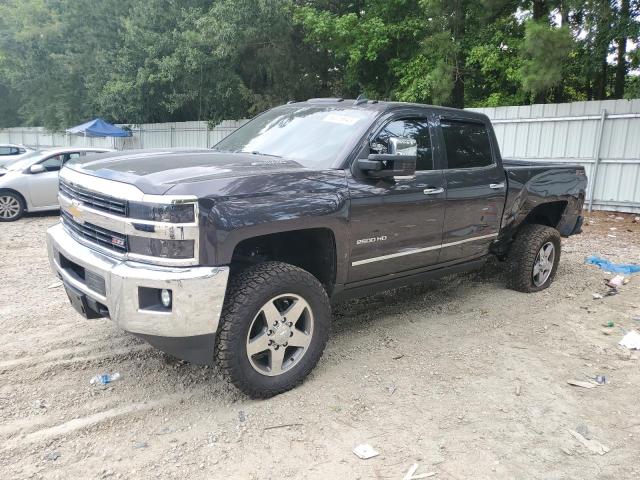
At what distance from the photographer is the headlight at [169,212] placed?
2.83 metres

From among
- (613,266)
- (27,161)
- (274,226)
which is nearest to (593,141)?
(613,266)

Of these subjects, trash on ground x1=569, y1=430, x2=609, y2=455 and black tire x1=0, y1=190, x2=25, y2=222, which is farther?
black tire x1=0, y1=190, x2=25, y2=222

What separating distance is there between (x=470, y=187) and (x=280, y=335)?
8.09 ft

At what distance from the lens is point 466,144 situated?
4992 millimetres

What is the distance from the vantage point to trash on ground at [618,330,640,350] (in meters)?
4.58

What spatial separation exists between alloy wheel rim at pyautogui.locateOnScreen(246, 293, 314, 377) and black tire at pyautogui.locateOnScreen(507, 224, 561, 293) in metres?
3.27

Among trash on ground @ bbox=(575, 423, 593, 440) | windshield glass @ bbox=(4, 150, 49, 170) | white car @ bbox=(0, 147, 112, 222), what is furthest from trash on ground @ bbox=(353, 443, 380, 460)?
windshield glass @ bbox=(4, 150, 49, 170)

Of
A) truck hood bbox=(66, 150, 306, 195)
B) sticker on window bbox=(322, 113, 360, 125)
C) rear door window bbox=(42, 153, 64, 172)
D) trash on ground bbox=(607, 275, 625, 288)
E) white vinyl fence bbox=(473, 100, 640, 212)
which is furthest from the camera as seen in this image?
white vinyl fence bbox=(473, 100, 640, 212)

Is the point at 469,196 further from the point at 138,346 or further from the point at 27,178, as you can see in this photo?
the point at 27,178

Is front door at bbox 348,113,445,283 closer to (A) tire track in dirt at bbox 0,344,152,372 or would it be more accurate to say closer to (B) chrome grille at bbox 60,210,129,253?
(B) chrome grille at bbox 60,210,129,253

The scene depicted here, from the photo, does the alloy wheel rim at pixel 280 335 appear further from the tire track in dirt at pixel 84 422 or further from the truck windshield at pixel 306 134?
the truck windshield at pixel 306 134

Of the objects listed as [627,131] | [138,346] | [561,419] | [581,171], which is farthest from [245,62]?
[561,419]

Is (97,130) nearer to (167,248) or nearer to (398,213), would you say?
(398,213)

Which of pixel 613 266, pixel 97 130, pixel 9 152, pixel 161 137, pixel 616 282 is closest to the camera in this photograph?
pixel 616 282
